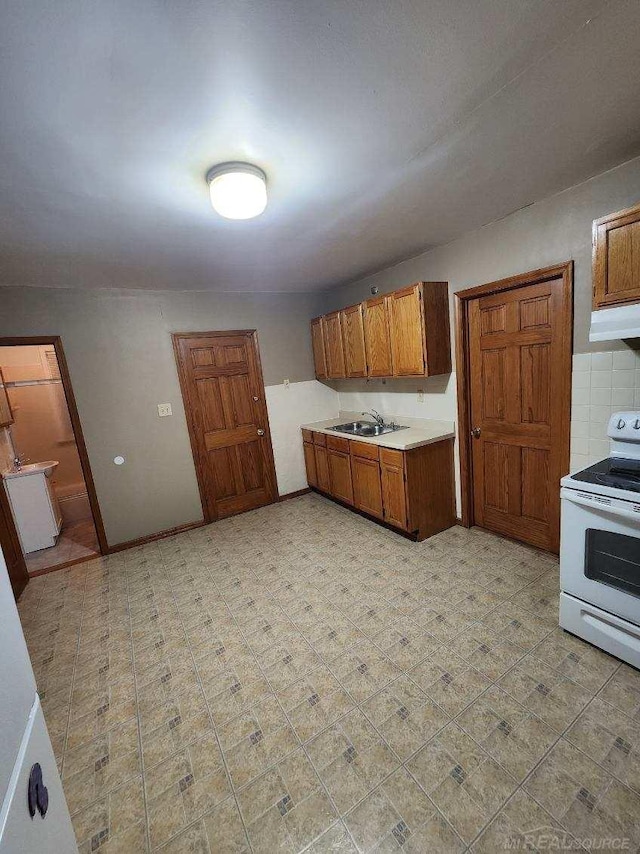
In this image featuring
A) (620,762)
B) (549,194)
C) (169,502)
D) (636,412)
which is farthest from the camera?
(169,502)

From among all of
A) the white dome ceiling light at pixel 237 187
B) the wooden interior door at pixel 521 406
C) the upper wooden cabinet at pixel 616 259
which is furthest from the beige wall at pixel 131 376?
the upper wooden cabinet at pixel 616 259

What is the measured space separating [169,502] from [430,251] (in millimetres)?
3534

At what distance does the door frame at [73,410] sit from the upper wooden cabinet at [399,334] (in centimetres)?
266

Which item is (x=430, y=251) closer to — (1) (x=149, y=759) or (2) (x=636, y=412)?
(2) (x=636, y=412)

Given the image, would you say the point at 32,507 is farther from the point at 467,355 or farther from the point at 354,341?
the point at 467,355

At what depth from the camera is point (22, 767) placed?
623 mm

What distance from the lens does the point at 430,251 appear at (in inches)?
119

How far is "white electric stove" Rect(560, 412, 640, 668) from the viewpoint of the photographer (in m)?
1.63

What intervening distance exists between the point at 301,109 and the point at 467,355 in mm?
2194

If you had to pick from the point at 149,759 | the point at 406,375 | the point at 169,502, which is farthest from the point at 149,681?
the point at 406,375

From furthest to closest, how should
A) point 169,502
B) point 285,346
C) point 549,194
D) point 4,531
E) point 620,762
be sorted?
point 285,346
point 169,502
point 4,531
point 549,194
point 620,762

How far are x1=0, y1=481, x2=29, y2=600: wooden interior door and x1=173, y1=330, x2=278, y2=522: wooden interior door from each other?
5.27ft

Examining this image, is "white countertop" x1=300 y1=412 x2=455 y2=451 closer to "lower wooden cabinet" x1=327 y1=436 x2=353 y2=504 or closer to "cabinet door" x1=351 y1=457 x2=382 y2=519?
"lower wooden cabinet" x1=327 y1=436 x2=353 y2=504

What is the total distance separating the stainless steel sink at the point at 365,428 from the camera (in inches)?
147
